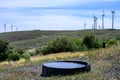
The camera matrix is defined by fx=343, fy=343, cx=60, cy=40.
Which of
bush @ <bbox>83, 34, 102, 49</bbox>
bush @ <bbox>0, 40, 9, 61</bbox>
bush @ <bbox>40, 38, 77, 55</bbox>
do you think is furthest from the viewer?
bush @ <bbox>83, 34, 102, 49</bbox>

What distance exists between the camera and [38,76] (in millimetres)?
22875

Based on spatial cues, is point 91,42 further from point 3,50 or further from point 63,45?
point 3,50

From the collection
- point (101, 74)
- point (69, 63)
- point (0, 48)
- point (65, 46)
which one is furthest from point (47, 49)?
point (101, 74)

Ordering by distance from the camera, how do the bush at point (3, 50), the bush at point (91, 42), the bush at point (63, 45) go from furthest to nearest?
the bush at point (91, 42), the bush at point (63, 45), the bush at point (3, 50)

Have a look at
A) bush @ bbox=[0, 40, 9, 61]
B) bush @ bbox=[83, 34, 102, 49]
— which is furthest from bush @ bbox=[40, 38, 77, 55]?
bush @ bbox=[0, 40, 9, 61]

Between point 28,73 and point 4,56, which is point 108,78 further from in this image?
point 4,56

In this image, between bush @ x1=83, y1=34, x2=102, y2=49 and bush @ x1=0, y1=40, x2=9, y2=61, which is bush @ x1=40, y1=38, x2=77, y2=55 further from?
bush @ x1=0, y1=40, x2=9, y2=61

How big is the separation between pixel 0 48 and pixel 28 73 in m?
45.3

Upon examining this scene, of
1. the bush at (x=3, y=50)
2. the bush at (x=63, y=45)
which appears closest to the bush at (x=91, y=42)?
the bush at (x=63, y=45)

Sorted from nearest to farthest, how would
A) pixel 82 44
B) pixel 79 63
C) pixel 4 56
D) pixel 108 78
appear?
pixel 108 78, pixel 79 63, pixel 4 56, pixel 82 44

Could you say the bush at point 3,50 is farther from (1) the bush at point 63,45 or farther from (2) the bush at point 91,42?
(2) the bush at point 91,42

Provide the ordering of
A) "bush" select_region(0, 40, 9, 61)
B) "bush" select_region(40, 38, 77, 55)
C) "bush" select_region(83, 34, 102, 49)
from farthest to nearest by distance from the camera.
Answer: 1. "bush" select_region(83, 34, 102, 49)
2. "bush" select_region(40, 38, 77, 55)
3. "bush" select_region(0, 40, 9, 61)

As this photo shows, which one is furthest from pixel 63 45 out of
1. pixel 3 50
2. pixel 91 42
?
pixel 3 50

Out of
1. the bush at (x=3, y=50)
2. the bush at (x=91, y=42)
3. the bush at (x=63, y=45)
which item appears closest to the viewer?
the bush at (x=3, y=50)
